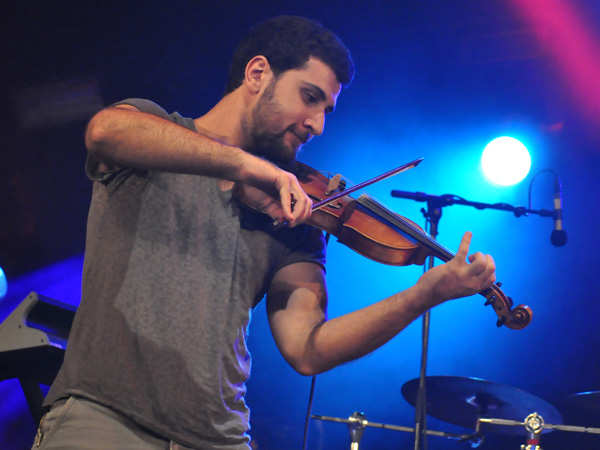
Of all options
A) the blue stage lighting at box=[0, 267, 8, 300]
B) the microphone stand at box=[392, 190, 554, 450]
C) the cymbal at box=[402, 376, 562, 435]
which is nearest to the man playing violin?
the microphone stand at box=[392, 190, 554, 450]

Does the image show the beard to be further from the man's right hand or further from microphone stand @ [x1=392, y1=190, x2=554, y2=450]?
microphone stand @ [x1=392, y1=190, x2=554, y2=450]

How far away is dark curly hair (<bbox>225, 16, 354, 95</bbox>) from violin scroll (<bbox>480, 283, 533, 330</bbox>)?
949mm

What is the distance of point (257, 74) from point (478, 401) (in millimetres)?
2373

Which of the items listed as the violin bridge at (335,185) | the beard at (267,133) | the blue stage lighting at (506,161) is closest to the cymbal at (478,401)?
the violin bridge at (335,185)

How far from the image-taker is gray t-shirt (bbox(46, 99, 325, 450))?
1.55 m

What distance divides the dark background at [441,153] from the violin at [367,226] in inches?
85.0

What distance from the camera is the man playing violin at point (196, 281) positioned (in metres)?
1.48

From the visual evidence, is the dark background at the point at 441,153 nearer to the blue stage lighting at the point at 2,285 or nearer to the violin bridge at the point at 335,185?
the blue stage lighting at the point at 2,285

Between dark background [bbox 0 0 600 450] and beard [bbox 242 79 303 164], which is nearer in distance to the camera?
beard [bbox 242 79 303 164]

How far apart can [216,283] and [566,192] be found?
370 centimetres

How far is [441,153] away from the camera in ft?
15.6

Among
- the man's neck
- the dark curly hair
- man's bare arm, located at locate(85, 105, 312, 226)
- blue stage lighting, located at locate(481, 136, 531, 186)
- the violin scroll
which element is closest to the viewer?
man's bare arm, located at locate(85, 105, 312, 226)

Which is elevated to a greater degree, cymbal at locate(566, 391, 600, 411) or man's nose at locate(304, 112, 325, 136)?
man's nose at locate(304, 112, 325, 136)

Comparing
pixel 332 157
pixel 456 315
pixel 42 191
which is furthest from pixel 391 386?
pixel 42 191
